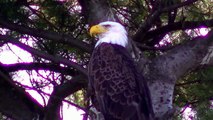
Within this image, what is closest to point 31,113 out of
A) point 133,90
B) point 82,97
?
point 82,97

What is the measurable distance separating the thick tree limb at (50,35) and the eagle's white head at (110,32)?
0.27 meters

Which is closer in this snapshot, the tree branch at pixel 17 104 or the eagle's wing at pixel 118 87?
the eagle's wing at pixel 118 87

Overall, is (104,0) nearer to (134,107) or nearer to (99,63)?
(99,63)

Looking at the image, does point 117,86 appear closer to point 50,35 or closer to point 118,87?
point 118,87

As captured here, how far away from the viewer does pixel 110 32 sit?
412 cm

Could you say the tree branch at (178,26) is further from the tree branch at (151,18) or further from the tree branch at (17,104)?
the tree branch at (17,104)

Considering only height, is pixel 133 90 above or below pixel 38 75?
below

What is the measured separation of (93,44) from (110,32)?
1.74 ft

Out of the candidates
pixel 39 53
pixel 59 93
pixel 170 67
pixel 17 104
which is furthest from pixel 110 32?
pixel 17 104

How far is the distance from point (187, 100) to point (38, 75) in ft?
3.97

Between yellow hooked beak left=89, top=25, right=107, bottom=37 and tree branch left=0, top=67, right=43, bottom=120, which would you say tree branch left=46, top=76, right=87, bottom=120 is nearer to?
tree branch left=0, top=67, right=43, bottom=120

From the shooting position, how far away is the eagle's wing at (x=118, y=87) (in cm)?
367

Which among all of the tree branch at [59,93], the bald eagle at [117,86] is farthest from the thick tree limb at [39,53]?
the bald eagle at [117,86]

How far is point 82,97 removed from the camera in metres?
5.54
